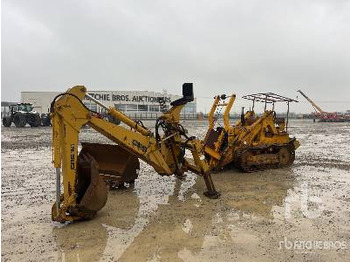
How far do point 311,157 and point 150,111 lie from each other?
160 ft

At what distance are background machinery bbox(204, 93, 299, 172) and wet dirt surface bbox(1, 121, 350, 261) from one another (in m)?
0.84

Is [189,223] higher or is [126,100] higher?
[126,100]

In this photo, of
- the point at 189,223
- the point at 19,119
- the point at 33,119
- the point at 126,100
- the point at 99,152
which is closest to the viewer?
the point at 189,223

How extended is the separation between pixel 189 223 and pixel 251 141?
5.34 metres

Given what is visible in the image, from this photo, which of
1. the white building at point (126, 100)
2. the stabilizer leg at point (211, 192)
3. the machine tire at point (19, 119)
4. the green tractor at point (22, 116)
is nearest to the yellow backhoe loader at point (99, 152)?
the stabilizer leg at point (211, 192)

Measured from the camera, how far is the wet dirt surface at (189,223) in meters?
4.68

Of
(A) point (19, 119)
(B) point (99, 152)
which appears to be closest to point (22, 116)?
(A) point (19, 119)

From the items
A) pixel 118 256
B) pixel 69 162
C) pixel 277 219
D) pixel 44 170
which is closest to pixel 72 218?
pixel 69 162

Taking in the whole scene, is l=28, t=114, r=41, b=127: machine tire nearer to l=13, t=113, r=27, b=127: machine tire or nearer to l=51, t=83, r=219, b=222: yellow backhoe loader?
l=13, t=113, r=27, b=127: machine tire

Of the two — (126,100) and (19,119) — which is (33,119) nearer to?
→ (19,119)

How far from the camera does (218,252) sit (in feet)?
15.4

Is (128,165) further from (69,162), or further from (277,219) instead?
(277,219)

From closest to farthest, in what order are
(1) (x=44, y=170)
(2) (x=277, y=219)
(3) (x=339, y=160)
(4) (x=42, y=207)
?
(2) (x=277, y=219) < (4) (x=42, y=207) < (1) (x=44, y=170) < (3) (x=339, y=160)

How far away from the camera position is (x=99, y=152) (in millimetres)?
8312
